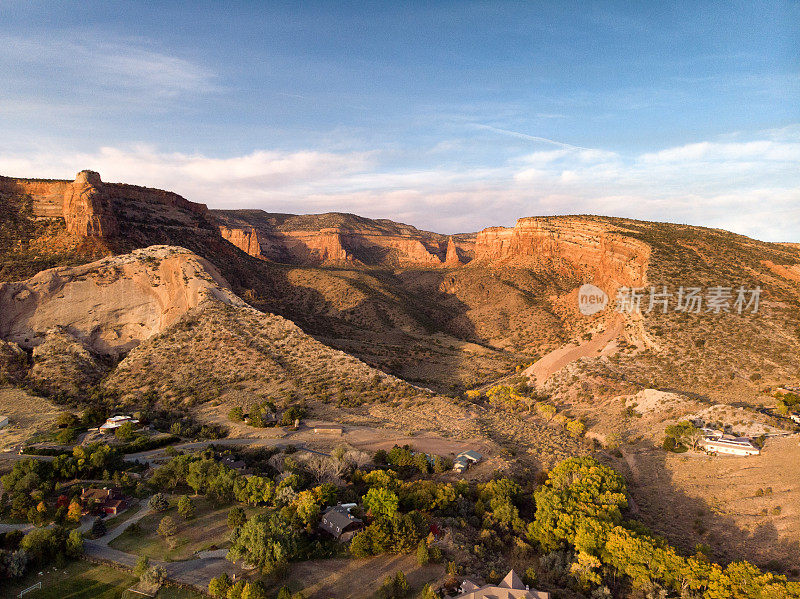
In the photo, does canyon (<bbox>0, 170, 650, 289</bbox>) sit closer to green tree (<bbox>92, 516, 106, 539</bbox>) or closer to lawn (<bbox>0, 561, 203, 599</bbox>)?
green tree (<bbox>92, 516, 106, 539</bbox>)

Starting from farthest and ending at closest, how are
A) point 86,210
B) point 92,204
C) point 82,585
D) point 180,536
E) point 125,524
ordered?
point 92,204 < point 86,210 < point 125,524 < point 180,536 < point 82,585

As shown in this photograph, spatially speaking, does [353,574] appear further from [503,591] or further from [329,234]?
[329,234]

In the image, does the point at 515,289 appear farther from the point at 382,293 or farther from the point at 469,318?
the point at 382,293

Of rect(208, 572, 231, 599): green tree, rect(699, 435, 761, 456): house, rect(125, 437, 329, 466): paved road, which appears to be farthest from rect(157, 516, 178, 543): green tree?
rect(699, 435, 761, 456): house

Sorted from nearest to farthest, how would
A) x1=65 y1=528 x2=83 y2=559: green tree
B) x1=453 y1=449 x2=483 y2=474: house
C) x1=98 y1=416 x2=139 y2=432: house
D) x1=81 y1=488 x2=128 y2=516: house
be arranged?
x1=65 y1=528 x2=83 y2=559: green tree, x1=81 y1=488 x2=128 y2=516: house, x1=453 y1=449 x2=483 y2=474: house, x1=98 y1=416 x2=139 y2=432: house

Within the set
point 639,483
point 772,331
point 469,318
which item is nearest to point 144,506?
point 639,483

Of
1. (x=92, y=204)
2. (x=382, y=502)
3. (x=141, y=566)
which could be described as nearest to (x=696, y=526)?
(x=382, y=502)
